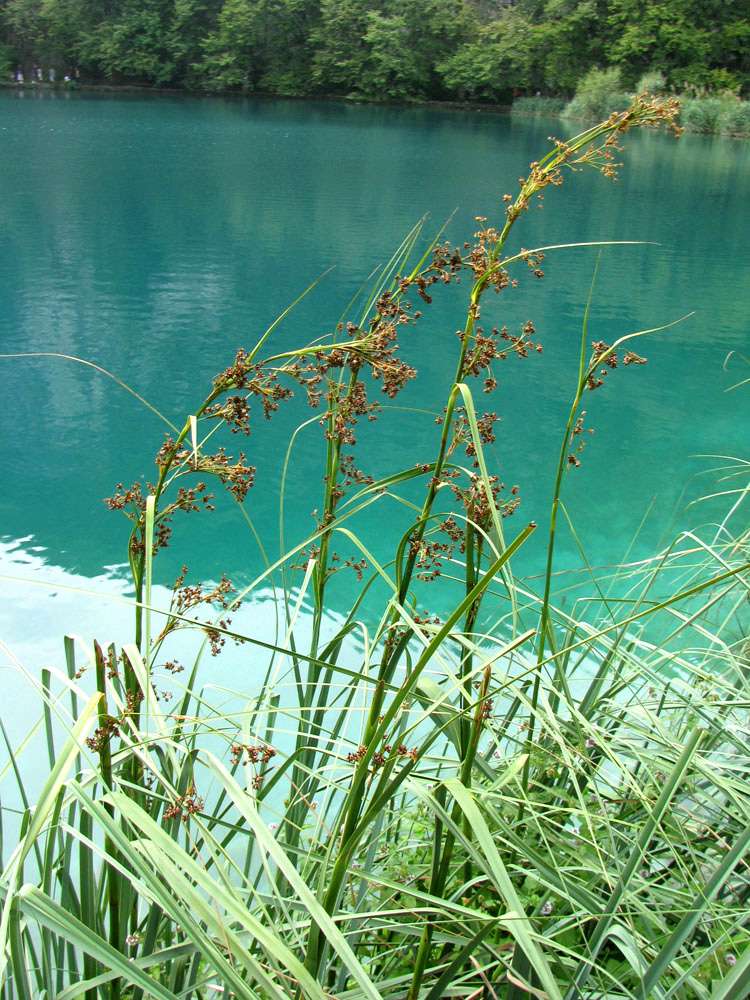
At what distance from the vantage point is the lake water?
365 centimetres

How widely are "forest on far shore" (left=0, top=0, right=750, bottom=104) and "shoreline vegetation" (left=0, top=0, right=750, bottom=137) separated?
1.6 inches

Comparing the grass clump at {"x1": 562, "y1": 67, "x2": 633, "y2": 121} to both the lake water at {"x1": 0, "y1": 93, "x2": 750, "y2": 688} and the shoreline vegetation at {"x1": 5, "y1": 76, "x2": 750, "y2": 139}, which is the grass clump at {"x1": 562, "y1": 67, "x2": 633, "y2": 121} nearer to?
the shoreline vegetation at {"x1": 5, "y1": 76, "x2": 750, "y2": 139}

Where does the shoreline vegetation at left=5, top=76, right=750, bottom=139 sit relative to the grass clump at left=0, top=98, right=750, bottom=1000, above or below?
above

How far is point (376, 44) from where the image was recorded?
83.8 ft

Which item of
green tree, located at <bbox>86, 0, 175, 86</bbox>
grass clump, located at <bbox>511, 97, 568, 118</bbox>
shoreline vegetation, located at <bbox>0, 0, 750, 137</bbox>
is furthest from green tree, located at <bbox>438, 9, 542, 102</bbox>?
green tree, located at <bbox>86, 0, 175, 86</bbox>

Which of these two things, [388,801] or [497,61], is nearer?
[388,801]

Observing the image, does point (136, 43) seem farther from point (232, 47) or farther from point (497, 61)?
point (497, 61)

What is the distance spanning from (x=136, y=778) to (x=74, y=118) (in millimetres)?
20033

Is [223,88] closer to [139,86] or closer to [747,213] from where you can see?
[139,86]

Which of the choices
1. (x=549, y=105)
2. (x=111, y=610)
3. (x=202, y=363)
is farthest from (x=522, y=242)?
(x=549, y=105)

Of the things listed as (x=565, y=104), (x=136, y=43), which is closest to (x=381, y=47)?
(x=565, y=104)

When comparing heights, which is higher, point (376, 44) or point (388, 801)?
point (376, 44)

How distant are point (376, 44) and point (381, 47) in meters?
0.18

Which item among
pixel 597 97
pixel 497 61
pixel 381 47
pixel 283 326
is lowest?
pixel 283 326
